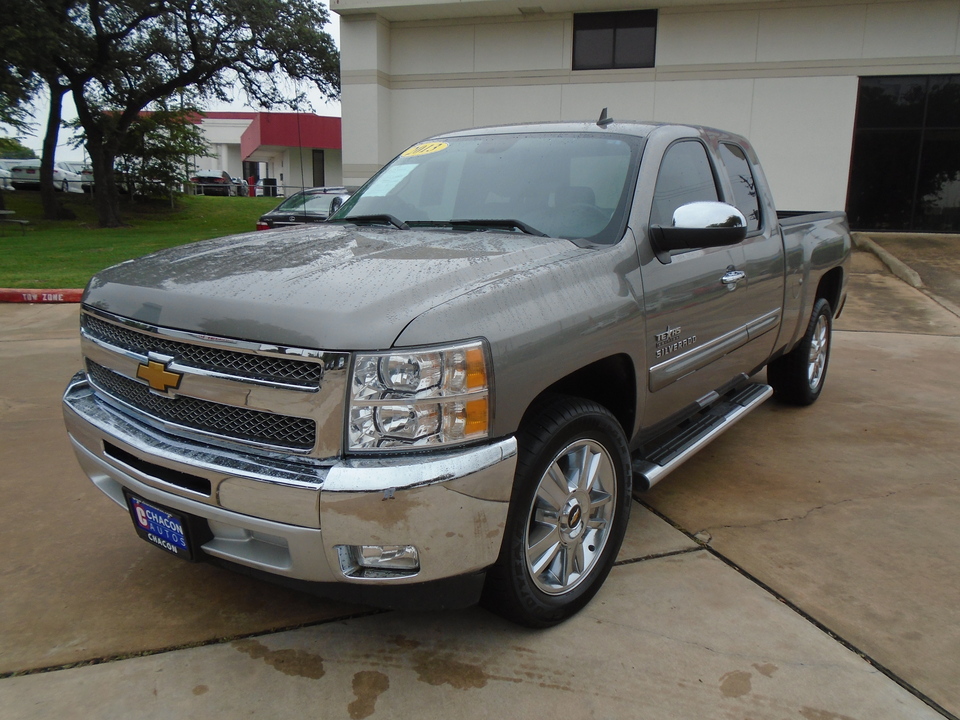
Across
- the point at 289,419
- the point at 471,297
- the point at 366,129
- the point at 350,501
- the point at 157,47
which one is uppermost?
the point at 157,47

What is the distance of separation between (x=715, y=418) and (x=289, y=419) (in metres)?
2.51

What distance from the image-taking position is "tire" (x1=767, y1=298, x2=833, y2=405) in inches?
212

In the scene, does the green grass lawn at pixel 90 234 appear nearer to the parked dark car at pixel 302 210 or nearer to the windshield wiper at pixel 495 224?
the parked dark car at pixel 302 210

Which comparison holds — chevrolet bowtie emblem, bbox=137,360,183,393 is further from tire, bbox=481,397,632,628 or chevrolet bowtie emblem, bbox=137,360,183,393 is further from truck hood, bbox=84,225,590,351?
tire, bbox=481,397,632,628

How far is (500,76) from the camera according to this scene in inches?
675

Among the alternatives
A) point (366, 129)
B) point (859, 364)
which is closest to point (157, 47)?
point (366, 129)

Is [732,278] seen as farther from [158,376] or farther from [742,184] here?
[158,376]

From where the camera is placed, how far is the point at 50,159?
22.6 metres

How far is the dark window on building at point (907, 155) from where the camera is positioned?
1495 cm

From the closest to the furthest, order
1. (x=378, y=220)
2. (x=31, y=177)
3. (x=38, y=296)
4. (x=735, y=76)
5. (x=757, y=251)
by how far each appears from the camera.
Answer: (x=378, y=220) < (x=757, y=251) < (x=38, y=296) < (x=735, y=76) < (x=31, y=177)

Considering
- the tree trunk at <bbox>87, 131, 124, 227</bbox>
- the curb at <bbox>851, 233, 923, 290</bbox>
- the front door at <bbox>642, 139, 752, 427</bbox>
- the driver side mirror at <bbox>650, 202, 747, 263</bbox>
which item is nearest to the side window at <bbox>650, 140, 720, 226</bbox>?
the front door at <bbox>642, 139, 752, 427</bbox>

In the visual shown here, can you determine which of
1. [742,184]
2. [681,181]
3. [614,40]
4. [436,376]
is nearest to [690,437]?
[681,181]

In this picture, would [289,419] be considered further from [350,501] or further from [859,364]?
[859,364]

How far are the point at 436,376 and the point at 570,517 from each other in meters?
0.88
